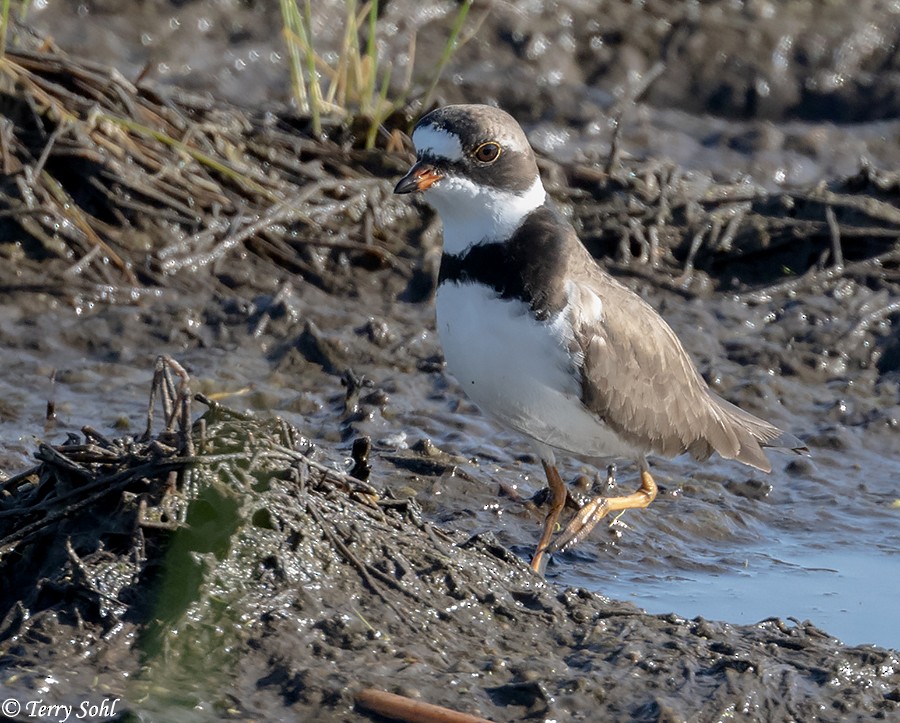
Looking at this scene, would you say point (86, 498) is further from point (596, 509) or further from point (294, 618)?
point (596, 509)

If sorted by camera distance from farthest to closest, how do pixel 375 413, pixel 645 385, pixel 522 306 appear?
pixel 375 413
pixel 645 385
pixel 522 306

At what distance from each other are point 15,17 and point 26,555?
4642 millimetres

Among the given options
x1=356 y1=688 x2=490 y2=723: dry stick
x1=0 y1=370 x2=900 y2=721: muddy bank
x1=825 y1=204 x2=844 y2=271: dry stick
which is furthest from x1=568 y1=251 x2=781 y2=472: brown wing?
x1=825 y1=204 x2=844 y2=271: dry stick

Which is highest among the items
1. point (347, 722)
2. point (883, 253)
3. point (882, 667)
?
point (883, 253)

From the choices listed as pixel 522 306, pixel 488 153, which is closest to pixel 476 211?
pixel 488 153

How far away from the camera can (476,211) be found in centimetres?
504

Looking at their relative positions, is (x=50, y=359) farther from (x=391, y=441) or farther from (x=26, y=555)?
(x=26, y=555)

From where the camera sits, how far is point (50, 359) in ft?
21.8

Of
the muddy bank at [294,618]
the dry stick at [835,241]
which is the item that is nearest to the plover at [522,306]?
the muddy bank at [294,618]

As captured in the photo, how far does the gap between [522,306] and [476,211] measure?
0.41 meters

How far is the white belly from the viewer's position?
487cm

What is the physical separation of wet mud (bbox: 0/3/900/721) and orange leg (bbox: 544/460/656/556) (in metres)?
0.14

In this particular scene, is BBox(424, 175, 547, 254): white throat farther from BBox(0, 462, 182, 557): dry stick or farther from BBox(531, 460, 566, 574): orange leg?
BBox(0, 462, 182, 557): dry stick

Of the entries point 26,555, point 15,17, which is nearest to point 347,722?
point 26,555
